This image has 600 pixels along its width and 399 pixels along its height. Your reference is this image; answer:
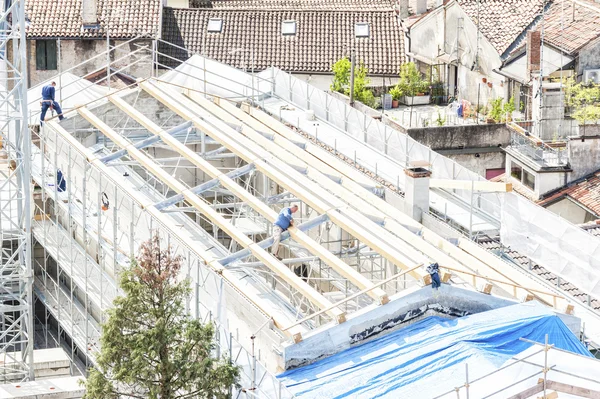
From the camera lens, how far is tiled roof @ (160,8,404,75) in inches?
2549

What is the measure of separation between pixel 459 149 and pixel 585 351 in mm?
25303

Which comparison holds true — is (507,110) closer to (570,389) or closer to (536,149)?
(536,149)

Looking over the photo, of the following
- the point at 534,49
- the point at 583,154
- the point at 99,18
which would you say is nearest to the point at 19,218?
the point at 583,154

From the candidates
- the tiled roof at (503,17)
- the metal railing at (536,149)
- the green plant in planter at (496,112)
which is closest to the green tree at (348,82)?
the tiled roof at (503,17)

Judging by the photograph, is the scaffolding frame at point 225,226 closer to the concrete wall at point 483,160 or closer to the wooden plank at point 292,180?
the wooden plank at point 292,180

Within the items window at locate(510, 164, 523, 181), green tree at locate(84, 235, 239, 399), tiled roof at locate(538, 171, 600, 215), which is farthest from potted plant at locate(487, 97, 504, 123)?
green tree at locate(84, 235, 239, 399)

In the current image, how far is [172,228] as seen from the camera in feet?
121

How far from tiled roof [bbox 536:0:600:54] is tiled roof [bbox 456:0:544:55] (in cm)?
76

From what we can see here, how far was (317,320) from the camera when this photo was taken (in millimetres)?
32844

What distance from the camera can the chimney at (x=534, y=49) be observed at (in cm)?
5506

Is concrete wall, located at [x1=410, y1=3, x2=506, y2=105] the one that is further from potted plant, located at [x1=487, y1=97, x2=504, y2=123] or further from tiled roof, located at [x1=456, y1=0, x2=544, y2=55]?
potted plant, located at [x1=487, y1=97, x2=504, y2=123]

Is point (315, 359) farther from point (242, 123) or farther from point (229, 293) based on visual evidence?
point (242, 123)

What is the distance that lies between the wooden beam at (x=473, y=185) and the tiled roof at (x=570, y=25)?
51.8ft

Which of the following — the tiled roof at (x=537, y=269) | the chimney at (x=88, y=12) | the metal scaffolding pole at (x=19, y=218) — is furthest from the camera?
the chimney at (x=88, y=12)
